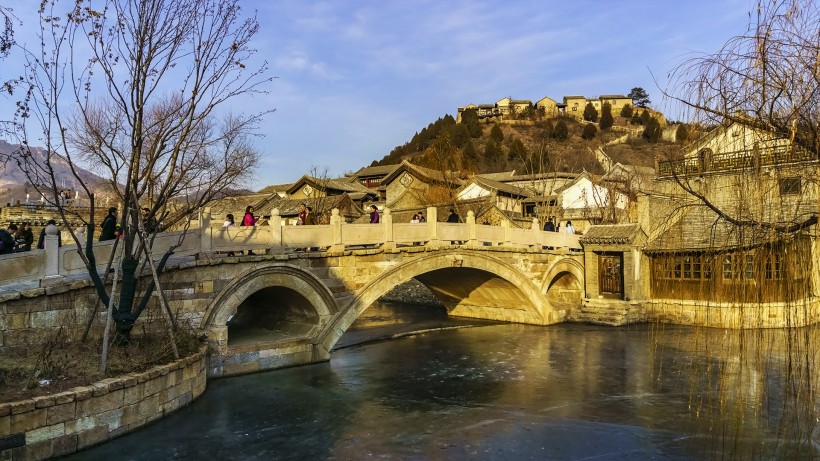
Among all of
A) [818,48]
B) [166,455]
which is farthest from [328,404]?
[818,48]

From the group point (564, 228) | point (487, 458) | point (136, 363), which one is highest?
point (564, 228)

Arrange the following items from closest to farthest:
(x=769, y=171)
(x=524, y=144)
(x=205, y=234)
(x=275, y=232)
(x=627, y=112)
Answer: (x=769, y=171) → (x=205, y=234) → (x=275, y=232) → (x=524, y=144) → (x=627, y=112)

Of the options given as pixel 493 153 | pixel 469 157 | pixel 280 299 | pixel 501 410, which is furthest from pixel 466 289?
pixel 493 153

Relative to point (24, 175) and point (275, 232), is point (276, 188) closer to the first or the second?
point (24, 175)

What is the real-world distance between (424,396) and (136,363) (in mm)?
5718

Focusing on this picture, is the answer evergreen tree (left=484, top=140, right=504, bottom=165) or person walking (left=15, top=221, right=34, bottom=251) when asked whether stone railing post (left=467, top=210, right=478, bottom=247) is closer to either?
A: person walking (left=15, top=221, right=34, bottom=251)

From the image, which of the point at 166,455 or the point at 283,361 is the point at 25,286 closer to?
the point at 166,455

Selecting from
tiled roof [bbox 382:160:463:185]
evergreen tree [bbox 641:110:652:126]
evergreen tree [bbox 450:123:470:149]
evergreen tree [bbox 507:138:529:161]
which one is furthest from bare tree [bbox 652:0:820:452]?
evergreen tree [bbox 641:110:652:126]

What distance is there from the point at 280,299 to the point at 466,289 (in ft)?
31.0

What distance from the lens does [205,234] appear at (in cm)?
1263

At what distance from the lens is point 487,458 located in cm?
870

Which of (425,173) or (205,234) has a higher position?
(425,173)

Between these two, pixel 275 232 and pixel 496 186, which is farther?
pixel 496 186

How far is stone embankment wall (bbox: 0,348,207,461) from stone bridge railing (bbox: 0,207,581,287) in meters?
2.68
